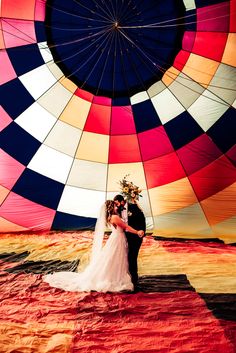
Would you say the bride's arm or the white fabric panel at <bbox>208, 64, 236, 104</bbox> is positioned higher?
the white fabric panel at <bbox>208, 64, 236, 104</bbox>

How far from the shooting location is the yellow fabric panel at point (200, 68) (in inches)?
179

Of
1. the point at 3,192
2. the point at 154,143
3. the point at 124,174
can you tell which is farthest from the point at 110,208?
the point at 3,192

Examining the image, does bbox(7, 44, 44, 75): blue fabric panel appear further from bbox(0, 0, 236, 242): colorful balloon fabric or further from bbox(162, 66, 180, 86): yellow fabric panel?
bbox(162, 66, 180, 86): yellow fabric panel

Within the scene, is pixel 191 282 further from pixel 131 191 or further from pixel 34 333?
pixel 34 333

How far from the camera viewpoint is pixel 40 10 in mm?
4230

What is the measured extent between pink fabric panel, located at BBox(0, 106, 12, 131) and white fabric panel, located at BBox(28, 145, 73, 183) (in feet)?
2.03

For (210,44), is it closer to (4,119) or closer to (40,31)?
(40,31)

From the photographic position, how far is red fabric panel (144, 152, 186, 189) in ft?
16.5

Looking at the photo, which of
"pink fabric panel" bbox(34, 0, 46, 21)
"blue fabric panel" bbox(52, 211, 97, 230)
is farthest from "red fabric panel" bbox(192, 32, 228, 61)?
"blue fabric panel" bbox(52, 211, 97, 230)

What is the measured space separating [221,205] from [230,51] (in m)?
2.17

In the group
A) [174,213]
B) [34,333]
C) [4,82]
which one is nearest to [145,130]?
[174,213]

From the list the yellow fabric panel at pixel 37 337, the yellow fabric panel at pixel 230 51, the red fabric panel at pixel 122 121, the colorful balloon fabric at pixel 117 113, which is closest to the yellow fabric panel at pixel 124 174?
the colorful balloon fabric at pixel 117 113

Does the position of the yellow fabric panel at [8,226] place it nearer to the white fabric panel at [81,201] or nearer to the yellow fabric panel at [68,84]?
the white fabric panel at [81,201]

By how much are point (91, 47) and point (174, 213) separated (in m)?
2.75
